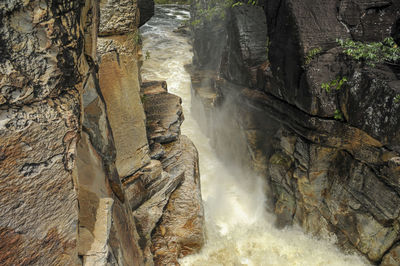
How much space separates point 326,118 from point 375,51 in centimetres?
187

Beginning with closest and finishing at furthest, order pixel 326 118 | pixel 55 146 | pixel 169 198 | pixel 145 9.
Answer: pixel 55 146 < pixel 326 118 < pixel 169 198 < pixel 145 9

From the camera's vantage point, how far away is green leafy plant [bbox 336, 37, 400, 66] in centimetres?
553

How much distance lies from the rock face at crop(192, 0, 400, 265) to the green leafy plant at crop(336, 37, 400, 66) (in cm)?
17

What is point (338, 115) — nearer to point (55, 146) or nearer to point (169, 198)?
point (169, 198)

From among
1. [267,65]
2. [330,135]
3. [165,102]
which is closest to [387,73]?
[330,135]

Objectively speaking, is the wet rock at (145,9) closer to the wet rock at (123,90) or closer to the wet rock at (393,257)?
the wet rock at (123,90)

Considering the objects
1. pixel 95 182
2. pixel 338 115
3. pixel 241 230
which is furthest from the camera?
pixel 241 230

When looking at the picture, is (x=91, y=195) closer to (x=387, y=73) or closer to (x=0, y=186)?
(x=0, y=186)

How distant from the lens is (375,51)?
5691 millimetres

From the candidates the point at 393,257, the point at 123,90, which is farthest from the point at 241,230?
the point at 123,90

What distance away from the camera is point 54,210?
202 centimetres

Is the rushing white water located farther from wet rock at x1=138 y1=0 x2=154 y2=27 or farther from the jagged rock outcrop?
wet rock at x1=138 y1=0 x2=154 y2=27

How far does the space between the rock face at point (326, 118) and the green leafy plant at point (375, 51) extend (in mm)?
173

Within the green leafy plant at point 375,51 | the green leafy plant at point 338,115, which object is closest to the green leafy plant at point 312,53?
the green leafy plant at point 375,51
